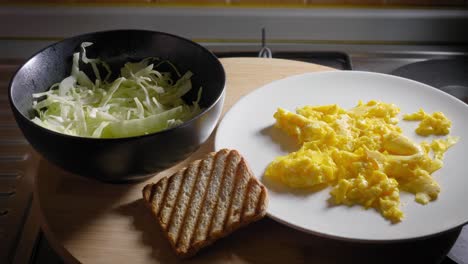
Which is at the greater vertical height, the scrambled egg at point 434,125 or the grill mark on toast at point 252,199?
the scrambled egg at point 434,125

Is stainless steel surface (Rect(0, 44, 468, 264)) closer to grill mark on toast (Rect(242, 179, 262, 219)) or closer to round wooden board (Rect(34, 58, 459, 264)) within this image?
round wooden board (Rect(34, 58, 459, 264))

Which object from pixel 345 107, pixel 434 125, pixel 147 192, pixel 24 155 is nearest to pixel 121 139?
pixel 147 192

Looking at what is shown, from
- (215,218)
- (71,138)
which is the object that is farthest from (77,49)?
(215,218)

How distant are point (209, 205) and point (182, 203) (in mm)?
55

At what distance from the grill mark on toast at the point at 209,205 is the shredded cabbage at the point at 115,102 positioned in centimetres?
13

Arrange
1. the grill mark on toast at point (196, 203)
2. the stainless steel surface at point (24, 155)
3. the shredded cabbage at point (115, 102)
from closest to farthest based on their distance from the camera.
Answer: the grill mark on toast at point (196, 203) < the shredded cabbage at point (115, 102) < the stainless steel surface at point (24, 155)

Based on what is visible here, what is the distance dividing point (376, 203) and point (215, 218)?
0.31 m

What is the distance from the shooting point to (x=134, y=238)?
1.02 m

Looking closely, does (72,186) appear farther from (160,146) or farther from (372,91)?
(372,91)

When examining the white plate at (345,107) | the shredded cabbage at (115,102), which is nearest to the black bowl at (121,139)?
the shredded cabbage at (115,102)

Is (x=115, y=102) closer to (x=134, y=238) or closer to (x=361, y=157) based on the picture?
(x=134, y=238)

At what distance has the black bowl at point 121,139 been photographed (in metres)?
0.99

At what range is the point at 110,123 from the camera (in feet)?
3.66

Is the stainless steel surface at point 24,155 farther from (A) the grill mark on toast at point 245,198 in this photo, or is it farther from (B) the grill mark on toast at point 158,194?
(A) the grill mark on toast at point 245,198
